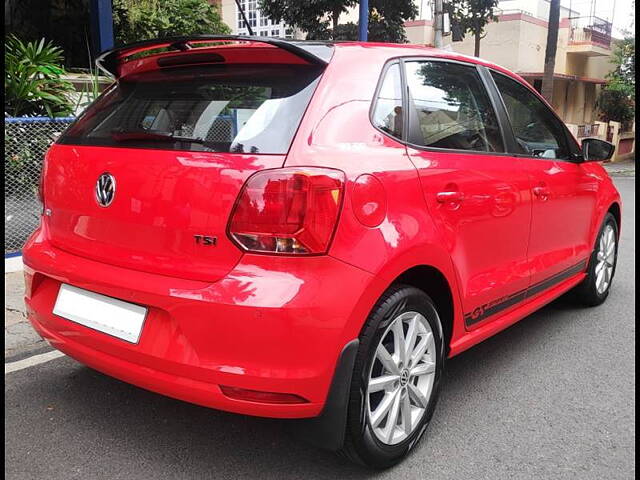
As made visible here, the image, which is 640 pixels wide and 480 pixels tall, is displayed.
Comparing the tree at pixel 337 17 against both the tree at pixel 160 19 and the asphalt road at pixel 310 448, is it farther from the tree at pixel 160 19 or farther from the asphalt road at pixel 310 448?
the asphalt road at pixel 310 448

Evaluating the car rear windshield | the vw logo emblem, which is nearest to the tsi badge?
the car rear windshield

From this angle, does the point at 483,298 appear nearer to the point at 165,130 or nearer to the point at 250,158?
the point at 250,158

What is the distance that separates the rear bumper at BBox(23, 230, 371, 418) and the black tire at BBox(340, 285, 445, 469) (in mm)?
119

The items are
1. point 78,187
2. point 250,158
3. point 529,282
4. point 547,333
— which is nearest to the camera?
point 250,158

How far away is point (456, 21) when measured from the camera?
1778cm

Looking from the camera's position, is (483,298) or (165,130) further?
(483,298)

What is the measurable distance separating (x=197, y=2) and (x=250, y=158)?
606 inches

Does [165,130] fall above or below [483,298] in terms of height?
above

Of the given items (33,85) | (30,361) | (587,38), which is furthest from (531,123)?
(587,38)

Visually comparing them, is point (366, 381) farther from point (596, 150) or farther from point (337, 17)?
point (337, 17)

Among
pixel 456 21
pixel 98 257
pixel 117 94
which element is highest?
pixel 456 21

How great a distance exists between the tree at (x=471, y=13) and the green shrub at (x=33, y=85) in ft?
45.6

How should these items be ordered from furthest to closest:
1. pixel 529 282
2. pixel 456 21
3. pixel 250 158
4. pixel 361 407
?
pixel 456 21
pixel 529 282
pixel 361 407
pixel 250 158

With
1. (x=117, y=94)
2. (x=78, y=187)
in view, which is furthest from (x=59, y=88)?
(x=78, y=187)
